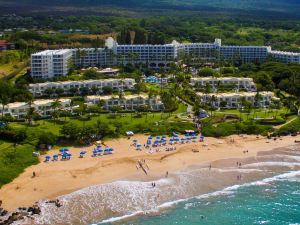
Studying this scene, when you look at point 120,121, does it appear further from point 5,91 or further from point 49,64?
point 49,64

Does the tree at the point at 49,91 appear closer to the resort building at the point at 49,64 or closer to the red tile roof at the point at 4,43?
the resort building at the point at 49,64

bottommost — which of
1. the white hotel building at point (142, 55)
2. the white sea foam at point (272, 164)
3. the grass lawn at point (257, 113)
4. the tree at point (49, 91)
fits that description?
the white sea foam at point (272, 164)

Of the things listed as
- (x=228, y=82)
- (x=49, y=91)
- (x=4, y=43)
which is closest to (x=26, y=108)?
(x=49, y=91)

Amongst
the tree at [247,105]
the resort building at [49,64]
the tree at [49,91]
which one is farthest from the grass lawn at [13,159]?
the resort building at [49,64]

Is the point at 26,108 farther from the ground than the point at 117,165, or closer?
farther from the ground

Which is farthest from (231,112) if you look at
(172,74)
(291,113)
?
(172,74)

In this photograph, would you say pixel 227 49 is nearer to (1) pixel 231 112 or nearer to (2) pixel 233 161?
(1) pixel 231 112

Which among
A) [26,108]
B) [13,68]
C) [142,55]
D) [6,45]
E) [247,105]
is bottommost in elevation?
[26,108]

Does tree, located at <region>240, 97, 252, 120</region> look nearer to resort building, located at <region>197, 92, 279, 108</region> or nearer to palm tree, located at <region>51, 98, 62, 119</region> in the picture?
resort building, located at <region>197, 92, 279, 108</region>

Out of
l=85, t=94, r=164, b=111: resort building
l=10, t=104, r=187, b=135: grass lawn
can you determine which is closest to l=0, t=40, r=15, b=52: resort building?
l=85, t=94, r=164, b=111: resort building
